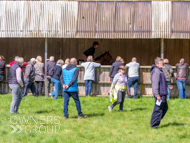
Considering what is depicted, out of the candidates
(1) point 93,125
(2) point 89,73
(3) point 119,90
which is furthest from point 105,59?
(1) point 93,125

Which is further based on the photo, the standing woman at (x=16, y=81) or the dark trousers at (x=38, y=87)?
the dark trousers at (x=38, y=87)

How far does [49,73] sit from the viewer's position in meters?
16.6

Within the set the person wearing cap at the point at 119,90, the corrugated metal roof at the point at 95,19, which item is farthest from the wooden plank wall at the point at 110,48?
the person wearing cap at the point at 119,90

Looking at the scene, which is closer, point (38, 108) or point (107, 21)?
point (38, 108)

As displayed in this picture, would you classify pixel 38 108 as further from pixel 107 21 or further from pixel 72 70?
pixel 107 21

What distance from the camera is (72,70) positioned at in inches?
438

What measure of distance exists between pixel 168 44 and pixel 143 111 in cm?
928

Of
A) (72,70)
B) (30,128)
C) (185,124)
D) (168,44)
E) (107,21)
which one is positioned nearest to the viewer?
(30,128)

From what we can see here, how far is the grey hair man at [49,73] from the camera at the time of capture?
1658 cm

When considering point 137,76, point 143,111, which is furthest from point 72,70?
point 137,76

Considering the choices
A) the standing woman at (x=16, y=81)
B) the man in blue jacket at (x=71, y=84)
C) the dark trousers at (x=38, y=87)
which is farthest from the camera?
the dark trousers at (x=38, y=87)

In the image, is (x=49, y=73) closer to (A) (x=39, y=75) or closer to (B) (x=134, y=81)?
(A) (x=39, y=75)

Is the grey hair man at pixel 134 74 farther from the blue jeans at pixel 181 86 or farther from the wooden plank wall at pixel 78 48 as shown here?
the wooden plank wall at pixel 78 48

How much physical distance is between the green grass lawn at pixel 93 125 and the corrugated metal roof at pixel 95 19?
14.6ft
